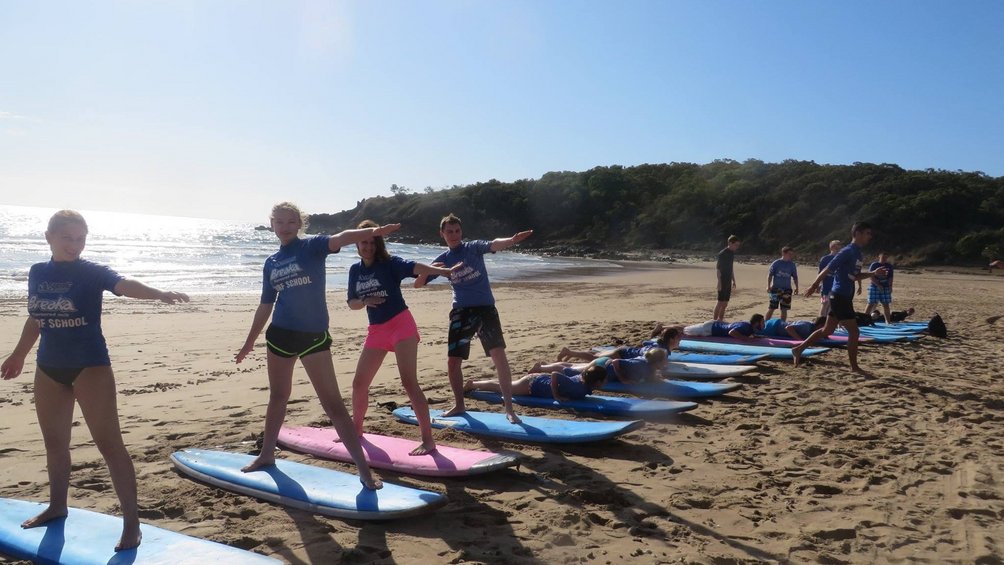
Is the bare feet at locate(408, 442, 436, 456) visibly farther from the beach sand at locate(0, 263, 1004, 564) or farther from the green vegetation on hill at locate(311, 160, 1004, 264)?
the green vegetation on hill at locate(311, 160, 1004, 264)

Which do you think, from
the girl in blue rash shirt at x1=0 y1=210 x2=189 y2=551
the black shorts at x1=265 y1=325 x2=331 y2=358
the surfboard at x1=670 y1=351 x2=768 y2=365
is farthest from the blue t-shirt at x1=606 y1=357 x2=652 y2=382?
the girl in blue rash shirt at x1=0 y1=210 x2=189 y2=551

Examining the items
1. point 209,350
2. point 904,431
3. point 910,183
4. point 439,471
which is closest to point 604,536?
point 439,471

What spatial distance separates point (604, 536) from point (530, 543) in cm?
40

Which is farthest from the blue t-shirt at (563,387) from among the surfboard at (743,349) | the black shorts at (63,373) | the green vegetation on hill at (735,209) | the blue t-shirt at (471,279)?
the green vegetation on hill at (735,209)

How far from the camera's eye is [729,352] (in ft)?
29.2

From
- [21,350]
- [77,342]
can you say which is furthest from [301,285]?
A: [21,350]

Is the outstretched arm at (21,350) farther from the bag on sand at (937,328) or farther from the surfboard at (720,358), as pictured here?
the bag on sand at (937,328)

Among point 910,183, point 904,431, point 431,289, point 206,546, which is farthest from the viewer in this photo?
point 910,183

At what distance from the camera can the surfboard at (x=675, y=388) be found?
21.8 ft

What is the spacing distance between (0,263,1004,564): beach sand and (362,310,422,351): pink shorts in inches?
34.4

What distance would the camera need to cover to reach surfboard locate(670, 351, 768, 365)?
26.4 ft

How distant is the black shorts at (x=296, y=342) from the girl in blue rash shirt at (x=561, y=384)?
269cm

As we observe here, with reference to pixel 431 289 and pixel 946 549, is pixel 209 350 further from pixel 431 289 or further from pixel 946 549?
pixel 431 289

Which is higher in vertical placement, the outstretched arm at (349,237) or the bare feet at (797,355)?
the outstretched arm at (349,237)
